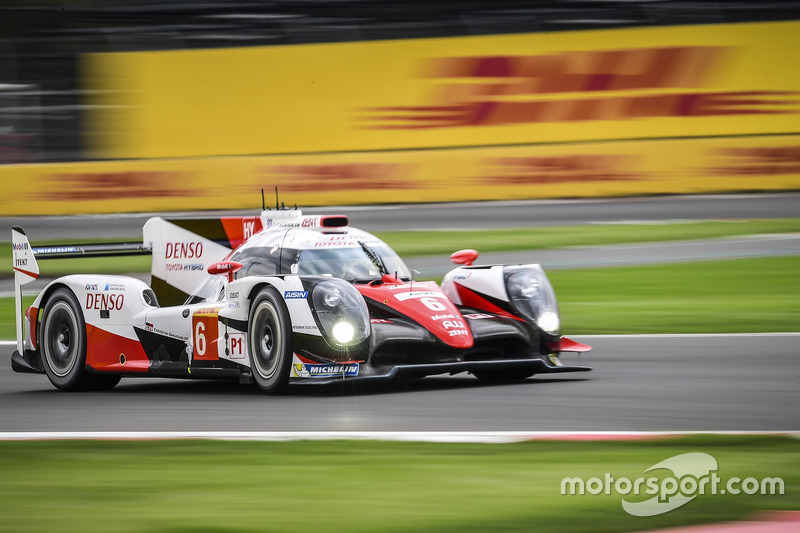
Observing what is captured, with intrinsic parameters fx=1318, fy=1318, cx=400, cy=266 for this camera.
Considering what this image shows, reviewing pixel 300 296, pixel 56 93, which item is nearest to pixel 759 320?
pixel 300 296

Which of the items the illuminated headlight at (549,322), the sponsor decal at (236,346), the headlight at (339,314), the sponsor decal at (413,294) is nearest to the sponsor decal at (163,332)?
the sponsor decal at (236,346)

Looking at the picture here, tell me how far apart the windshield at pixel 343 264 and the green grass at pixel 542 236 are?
30.7ft

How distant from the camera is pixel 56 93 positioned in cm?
2256

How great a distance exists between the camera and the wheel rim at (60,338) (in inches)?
377

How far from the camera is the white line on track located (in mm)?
6336

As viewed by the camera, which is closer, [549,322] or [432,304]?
[432,304]

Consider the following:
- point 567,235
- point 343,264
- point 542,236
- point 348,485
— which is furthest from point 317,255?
point 567,235

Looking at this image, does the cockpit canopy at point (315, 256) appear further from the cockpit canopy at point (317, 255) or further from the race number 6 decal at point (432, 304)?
the race number 6 decal at point (432, 304)

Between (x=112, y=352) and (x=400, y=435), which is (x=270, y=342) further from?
(x=400, y=435)

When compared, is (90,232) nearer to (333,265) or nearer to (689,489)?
(333,265)

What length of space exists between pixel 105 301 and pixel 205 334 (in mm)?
1100

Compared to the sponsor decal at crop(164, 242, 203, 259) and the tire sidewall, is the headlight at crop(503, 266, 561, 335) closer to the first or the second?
the sponsor decal at crop(164, 242, 203, 259)

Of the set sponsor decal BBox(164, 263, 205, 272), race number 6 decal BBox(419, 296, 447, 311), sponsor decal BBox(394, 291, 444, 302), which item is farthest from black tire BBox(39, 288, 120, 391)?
race number 6 decal BBox(419, 296, 447, 311)

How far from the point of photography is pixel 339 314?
26.2 ft
